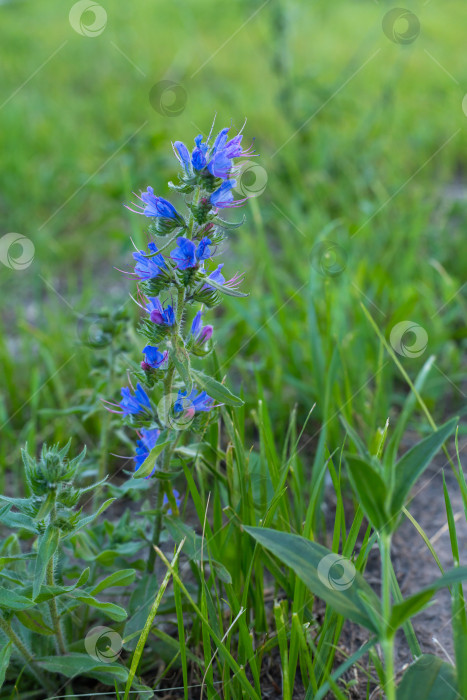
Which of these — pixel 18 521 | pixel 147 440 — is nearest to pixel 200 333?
pixel 147 440

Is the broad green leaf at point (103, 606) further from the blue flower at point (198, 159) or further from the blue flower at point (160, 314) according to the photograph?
the blue flower at point (198, 159)

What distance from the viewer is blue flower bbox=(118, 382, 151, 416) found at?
1222 mm

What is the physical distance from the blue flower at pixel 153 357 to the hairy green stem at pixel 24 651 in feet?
1.54

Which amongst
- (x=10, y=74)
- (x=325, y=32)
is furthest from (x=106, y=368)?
(x=325, y=32)

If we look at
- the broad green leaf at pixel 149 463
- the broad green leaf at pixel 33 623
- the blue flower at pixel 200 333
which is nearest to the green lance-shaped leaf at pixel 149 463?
the broad green leaf at pixel 149 463

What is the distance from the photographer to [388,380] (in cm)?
199

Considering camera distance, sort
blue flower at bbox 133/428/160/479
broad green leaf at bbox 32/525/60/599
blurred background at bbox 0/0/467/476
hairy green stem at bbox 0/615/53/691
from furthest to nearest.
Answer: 1. blurred background at bbox 0/0/467/476
2. blue flower at bbox 133/428/160/479
3. hairy green stem at bbox 0/615/53/691
4. broad green leaf at bbox 32/525/60/599

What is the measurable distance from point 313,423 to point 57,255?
162cm

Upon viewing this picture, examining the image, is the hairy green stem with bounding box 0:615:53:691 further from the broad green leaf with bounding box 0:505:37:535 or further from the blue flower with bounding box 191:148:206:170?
the blue flower with bounding box 191:148:206:170

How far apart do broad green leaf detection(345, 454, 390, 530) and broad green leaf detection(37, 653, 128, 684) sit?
53 centimetres

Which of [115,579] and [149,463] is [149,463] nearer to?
[149,463]

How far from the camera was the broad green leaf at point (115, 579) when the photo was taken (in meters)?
1.14

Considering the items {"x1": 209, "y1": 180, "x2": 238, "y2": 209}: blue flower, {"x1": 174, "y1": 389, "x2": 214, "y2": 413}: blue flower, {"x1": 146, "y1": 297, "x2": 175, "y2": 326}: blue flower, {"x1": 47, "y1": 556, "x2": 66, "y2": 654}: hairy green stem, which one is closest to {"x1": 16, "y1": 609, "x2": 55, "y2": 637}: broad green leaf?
{"x1": 47, "y1": 556, "x2": 66, "y2": 654}: hairy green stem

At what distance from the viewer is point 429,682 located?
0.94 meters
